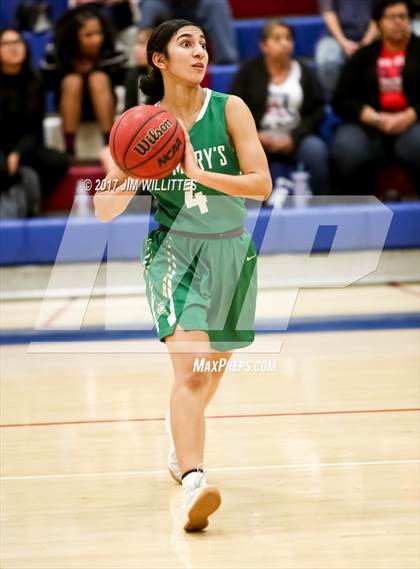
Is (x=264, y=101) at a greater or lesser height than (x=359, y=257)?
greater

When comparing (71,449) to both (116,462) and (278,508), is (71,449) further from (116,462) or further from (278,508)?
(278,508)

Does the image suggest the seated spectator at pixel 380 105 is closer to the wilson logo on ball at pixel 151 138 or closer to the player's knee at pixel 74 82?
the player's knee at pixel 74 82

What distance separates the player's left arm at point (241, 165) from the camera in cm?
397

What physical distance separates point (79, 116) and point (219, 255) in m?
5.11

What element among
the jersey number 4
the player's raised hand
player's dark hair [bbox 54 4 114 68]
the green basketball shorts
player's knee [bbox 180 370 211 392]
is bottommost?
player's dark hair [bbox 54 4 114 68]

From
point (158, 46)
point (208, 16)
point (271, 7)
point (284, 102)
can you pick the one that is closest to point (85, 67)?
point (208, 16)

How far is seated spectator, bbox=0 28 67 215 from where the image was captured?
863cm

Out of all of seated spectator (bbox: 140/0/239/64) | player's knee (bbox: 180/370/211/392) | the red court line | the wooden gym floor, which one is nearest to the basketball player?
player's knee (bbox: 180/370/211/392)

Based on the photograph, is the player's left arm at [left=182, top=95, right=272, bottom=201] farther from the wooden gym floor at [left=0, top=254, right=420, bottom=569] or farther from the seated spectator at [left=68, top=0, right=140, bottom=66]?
the seated spectator at [left=68, top=0, right=140, bottom=66]

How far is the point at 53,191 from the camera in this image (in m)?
8.98

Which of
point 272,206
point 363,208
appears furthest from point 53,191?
point 363,208

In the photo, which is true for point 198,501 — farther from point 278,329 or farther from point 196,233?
point 278,329

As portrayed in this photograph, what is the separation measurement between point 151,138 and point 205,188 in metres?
0.46

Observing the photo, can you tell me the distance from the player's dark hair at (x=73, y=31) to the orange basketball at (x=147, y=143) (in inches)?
203
